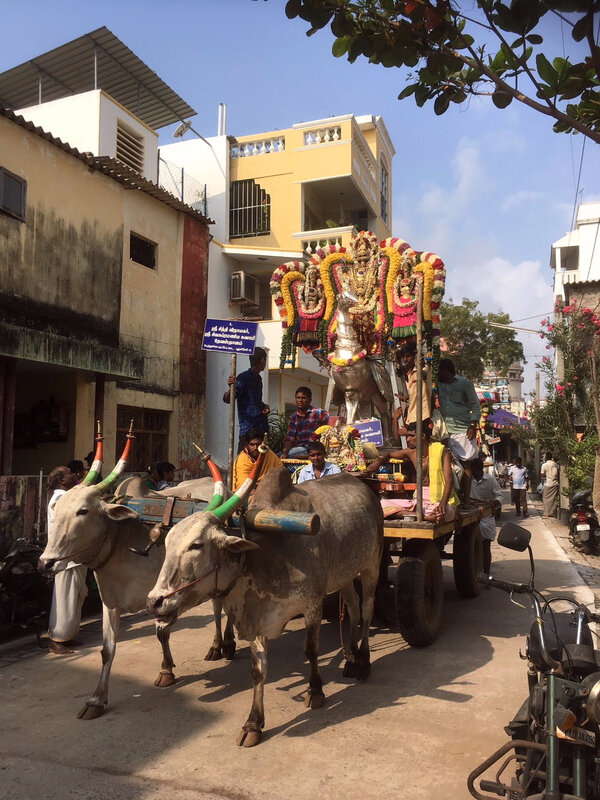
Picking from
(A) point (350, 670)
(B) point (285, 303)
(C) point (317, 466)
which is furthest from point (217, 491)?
(B) point (285, 303)

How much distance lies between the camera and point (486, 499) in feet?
33.2

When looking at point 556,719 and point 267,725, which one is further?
point 267,725

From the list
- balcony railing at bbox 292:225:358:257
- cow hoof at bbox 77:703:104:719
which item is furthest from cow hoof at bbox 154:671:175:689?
balcony railing at bbox 292:225:358:257

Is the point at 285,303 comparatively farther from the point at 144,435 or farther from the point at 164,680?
the point at 144,435

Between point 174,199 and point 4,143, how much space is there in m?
4.33

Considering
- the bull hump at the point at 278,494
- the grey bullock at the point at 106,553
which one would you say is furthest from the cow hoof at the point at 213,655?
the bull hump at the point at 278,494

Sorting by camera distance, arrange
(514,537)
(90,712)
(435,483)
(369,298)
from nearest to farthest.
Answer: (514,537) < (90,712) < (435,483) < (369,298)

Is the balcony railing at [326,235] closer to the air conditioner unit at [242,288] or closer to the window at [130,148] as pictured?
the air conditioner unit at [242,288]

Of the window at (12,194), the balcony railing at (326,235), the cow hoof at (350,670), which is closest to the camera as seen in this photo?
the cow hoof at (350,670)

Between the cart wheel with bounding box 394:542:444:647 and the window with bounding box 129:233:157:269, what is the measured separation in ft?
33.0

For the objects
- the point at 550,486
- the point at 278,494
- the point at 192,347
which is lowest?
the point at 550,486

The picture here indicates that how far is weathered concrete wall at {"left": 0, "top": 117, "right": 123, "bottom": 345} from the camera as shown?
10.9m

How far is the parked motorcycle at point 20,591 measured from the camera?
6.77 metres

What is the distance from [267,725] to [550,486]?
1585 cm
